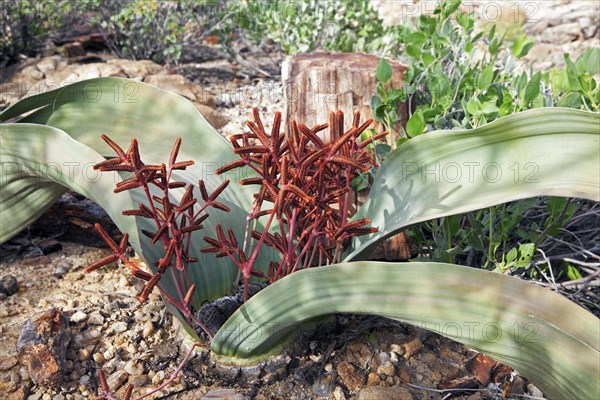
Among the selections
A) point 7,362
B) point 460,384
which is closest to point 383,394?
point 460,384

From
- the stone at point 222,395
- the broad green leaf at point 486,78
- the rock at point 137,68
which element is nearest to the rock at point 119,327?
the stone at point 222,395

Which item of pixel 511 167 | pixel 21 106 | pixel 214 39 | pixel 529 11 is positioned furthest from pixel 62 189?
pixel 529 11

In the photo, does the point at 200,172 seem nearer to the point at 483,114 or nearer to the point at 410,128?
the point at 410,128

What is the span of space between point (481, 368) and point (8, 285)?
103 cm

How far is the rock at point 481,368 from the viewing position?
1202 millimetres

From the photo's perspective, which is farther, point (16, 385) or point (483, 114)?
point (483, 114)

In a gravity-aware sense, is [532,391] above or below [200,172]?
below

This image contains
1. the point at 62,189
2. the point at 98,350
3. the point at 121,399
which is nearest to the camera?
the point at 121,399

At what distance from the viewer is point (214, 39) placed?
3486mm

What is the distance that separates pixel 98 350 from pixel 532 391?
0.84 meters

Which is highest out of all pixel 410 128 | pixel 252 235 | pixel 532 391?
pixel 410 128

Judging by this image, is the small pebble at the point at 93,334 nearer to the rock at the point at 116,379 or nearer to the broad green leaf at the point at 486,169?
the rock at the point at 116,379

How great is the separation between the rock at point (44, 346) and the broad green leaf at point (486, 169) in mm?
577

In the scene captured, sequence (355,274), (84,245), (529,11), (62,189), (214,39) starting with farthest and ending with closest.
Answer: (529,11) → (214,39) → (84,245) → (62,189) → (355,274)
